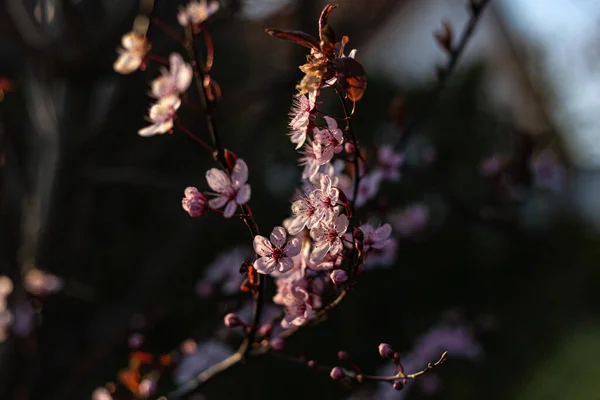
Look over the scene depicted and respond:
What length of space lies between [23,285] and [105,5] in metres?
1.34

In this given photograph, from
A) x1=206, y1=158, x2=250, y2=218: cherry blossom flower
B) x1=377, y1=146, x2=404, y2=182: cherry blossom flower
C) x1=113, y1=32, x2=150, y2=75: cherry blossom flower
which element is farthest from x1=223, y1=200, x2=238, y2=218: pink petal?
x1=377, y1=146, x2=404, y2=182: cherry blossom flower

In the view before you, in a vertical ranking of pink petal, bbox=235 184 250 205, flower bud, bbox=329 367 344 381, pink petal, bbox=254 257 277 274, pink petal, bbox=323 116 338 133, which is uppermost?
pink petal, bbox=323 116 338 133

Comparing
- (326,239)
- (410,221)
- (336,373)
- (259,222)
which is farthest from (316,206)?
(259,222)

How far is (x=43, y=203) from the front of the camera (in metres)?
2.16

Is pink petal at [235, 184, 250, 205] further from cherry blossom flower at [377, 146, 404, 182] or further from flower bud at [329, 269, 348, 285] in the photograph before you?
cherry blossom flower at [377, 146, 404, 182]

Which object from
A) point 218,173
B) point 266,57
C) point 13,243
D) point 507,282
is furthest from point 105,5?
point 507,282

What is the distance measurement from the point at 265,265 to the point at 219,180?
0.15 m

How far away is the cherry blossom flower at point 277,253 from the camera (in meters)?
0.88

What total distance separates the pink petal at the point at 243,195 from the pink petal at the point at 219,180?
36 millimetres

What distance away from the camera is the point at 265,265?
0.89 m

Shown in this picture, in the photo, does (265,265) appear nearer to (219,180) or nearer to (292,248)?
(292,248)

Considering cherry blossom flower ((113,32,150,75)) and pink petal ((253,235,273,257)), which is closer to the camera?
pink petal ((253,235,273,257))

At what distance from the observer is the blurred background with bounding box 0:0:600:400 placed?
1.97 m

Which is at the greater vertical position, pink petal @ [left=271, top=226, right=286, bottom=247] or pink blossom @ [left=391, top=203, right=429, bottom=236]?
pink petal @ [left=271, top=226, right=286, bottom=247]
